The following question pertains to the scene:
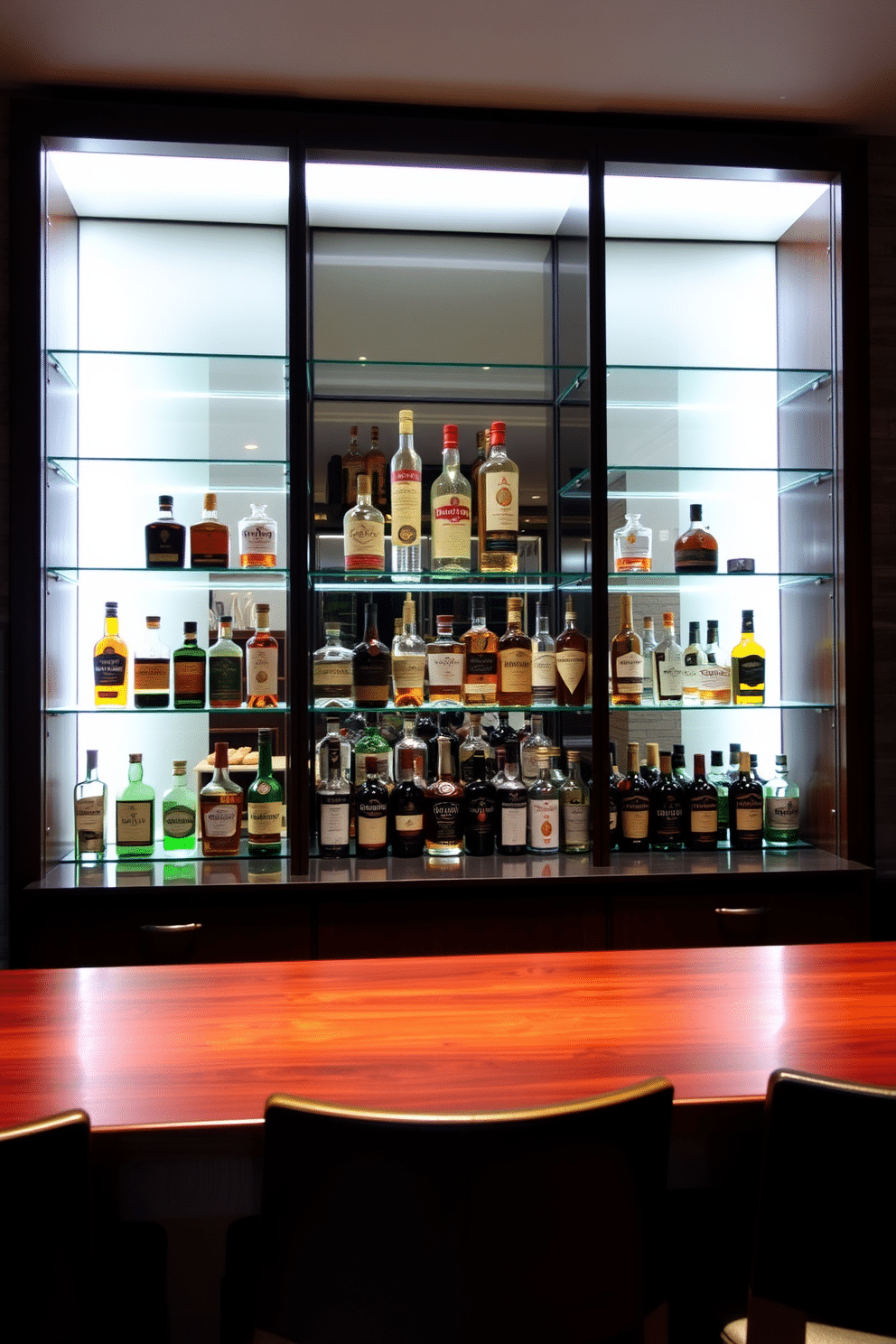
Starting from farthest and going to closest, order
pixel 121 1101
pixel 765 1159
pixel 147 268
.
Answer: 1. pixel 147 268
2. pixel 121 1101
3. pixel 765 1159

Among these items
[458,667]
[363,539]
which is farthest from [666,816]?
[363,539]

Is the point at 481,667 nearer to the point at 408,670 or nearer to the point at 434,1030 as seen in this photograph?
the point at 408,670

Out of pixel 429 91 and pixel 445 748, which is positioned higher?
pixel 429 91

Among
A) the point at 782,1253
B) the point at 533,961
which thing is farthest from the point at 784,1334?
the point at 533,961

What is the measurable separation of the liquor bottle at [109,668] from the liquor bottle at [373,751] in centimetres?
65

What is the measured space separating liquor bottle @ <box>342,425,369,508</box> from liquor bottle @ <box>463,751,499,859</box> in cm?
89

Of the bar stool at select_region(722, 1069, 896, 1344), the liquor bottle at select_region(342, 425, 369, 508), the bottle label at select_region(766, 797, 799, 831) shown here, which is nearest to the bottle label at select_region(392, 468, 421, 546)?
the liquor bottle at select_region(342, 425, 369, 508)

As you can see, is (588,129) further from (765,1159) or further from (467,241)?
(765,1159)

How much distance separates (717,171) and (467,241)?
0.76 meters

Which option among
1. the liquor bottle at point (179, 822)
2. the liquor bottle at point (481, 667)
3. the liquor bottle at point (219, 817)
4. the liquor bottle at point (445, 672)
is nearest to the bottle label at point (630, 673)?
the liquor bottle at point (481, 667)

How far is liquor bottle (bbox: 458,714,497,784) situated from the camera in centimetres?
262

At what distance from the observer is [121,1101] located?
0.90 m

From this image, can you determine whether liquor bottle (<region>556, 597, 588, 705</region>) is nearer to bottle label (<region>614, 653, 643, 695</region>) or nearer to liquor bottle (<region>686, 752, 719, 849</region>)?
bottle label (<region>614, 653, 643, 695</region>)

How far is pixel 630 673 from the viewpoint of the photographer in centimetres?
267
